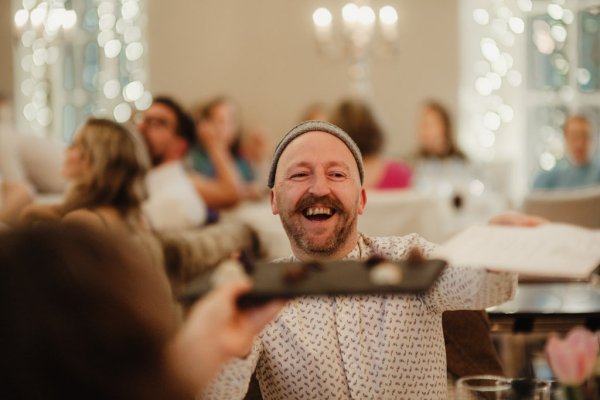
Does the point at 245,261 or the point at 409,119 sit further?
the point at 409,119

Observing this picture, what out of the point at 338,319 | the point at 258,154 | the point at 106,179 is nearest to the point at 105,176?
the point at 106,179

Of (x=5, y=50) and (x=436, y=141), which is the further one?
(x=5, y=50)

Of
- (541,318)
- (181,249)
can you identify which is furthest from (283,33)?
(541,318)

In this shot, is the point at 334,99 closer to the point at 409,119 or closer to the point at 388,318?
the point at 409,119

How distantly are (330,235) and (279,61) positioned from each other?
6.03m

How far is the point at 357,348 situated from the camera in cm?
146

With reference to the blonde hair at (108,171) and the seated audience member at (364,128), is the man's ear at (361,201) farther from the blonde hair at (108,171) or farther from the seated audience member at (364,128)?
the seated audience member at (364,128)

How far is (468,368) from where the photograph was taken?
171 centimetres

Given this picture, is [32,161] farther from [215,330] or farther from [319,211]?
[215,330]

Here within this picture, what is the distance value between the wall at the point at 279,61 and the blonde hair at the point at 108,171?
4.65 metres

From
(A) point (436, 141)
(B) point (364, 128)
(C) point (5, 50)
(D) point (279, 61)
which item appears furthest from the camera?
(D) point (279, 61)

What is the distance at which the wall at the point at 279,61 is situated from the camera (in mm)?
7172

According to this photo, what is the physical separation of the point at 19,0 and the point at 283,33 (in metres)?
2.39

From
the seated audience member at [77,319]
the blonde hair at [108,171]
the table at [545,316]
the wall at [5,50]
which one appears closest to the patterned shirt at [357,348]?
the seated audience member at [77,319]
